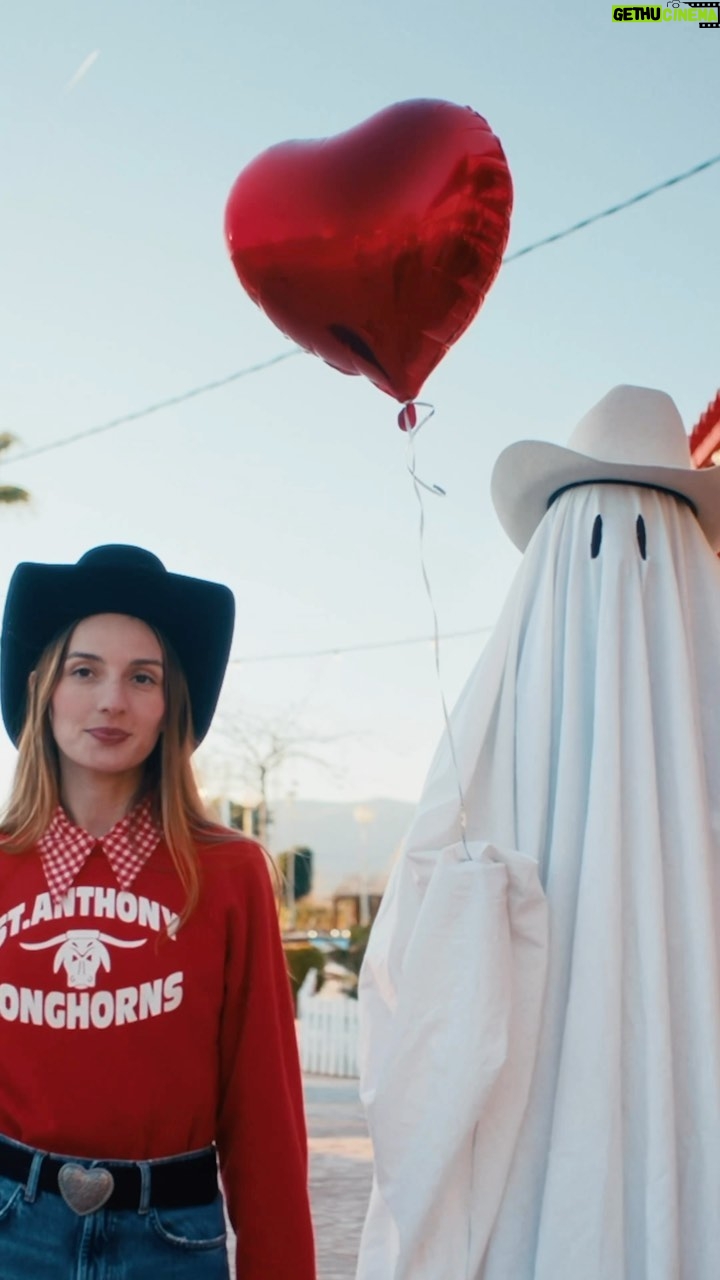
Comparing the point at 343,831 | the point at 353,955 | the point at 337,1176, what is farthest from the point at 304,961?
the point at 343,831

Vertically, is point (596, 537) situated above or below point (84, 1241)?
above

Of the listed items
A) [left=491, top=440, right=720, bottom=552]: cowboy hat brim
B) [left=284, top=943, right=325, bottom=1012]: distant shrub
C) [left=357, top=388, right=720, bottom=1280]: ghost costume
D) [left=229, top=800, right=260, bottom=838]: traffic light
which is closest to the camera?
[left=357, top=388, right=720, bottom=1280]: ghost costume

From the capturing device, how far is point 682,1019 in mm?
2240

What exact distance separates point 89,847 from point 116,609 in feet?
1.38

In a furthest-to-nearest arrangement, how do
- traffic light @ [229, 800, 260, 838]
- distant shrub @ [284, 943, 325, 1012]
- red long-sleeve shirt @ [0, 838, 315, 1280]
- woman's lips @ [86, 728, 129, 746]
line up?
traffic light @ [229, 800, 260, 838]
distant shrub @ [284, 943, 325, 1012]
woman's lips @ [86, 728, 129, 746]
red long-sleeve shirt @ [0, 838, 315, 1280]

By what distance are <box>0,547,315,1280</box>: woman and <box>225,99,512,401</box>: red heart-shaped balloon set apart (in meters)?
0.56

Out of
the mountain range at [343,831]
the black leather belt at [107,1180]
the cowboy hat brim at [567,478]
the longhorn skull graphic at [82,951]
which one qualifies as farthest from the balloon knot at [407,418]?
the mountain range at [343,831]

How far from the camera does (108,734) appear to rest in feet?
7.33

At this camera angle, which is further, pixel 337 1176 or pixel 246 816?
pixel 246 816

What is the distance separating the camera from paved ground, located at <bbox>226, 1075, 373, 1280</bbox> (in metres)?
5.57

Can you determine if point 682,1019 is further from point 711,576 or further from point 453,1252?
point 711,576

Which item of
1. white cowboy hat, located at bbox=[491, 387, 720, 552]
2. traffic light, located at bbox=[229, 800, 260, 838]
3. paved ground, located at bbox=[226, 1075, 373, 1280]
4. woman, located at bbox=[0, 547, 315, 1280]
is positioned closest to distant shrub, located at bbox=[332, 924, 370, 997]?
paved ground, located at bbox=[226, 1075, 373, 1280]

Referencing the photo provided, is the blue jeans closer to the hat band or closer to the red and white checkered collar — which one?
the red and white checkered collar

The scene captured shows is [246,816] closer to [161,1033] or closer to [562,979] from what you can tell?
[562,979]
